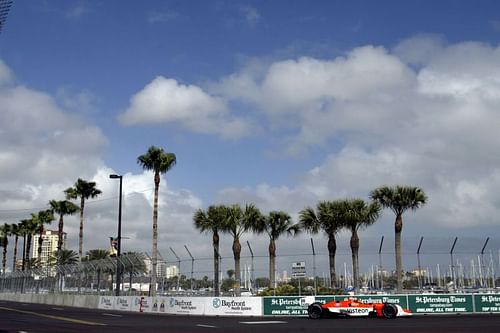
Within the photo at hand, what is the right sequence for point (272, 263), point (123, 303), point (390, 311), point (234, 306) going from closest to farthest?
point (390, 311) → point (234, 306) → point (123, 303) → point (272, 263)

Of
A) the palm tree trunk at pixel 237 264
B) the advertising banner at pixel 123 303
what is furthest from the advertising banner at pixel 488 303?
the advertising banner at pixel 123 303

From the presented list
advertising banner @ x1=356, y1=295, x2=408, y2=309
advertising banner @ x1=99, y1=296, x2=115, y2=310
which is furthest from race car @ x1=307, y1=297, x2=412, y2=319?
advertising banner @ x1=99, y1=296, x2=115, y2=310

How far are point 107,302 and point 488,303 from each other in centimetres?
2728

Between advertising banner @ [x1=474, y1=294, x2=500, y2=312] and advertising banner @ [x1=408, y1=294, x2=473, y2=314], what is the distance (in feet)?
1.46

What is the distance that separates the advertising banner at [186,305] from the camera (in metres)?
34.6

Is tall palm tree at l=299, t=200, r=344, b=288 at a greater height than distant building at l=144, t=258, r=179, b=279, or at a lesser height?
greater

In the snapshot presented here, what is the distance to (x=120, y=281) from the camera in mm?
45125

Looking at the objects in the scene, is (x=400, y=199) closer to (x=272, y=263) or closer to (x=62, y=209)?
(x=272, y=263)

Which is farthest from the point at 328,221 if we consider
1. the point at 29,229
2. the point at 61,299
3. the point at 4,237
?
the point at 4,237

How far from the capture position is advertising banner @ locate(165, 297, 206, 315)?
34.6 m

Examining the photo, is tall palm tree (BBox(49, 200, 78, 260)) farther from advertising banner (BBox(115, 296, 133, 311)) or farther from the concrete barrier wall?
advertising banner (BBox(115, 296, 133, 311))

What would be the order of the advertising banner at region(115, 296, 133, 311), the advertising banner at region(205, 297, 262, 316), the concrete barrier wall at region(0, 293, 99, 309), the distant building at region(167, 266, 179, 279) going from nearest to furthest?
the advertising banner at region(205, 297, 262, 316), the distant building at region(167, 266, 179, 279), the advertising banner at region(115, 296, 133, 311), the concrete barrier wall at region(0, 293, 99, 309)

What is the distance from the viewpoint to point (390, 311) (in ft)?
91.0

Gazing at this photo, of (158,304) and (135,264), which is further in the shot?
(135,264)
